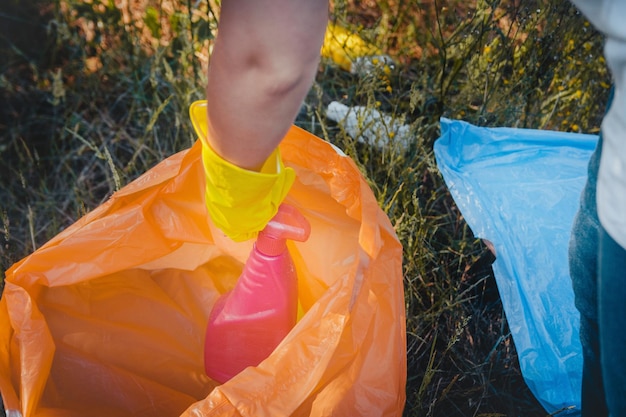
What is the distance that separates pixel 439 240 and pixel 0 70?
4.18ft

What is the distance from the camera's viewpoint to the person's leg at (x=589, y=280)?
2.41ft

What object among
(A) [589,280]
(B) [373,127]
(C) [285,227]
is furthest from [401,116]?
(A) [589,280]

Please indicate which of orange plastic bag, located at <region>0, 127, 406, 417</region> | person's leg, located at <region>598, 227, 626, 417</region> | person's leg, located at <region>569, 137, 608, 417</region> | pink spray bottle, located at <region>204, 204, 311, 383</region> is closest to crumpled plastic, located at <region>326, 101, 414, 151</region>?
orange plastic bag, located at <region>0, 127, 406, 417</region>

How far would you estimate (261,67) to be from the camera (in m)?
0.61

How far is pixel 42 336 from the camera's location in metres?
0.89

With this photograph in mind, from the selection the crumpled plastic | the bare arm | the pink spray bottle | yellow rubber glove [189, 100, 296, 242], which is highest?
the bare arm

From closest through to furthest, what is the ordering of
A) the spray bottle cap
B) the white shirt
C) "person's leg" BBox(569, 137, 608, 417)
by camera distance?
the white shirt, "person's leg" BBox(569, 137, 608, 417), the spray bottle cap

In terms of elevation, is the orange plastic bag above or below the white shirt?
below

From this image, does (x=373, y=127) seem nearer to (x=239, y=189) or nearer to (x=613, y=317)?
(x=239, y=189)

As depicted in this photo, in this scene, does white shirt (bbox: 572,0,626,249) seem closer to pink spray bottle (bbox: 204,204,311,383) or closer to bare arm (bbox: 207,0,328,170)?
bare arm (bbox: 207,0,328,170)

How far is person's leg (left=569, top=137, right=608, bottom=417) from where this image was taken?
28.9 inches

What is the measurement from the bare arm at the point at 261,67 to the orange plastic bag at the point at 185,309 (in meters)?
0.27

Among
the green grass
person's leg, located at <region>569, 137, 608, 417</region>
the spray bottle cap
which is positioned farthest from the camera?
the green grass

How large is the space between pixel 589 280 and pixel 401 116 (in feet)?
2.72
